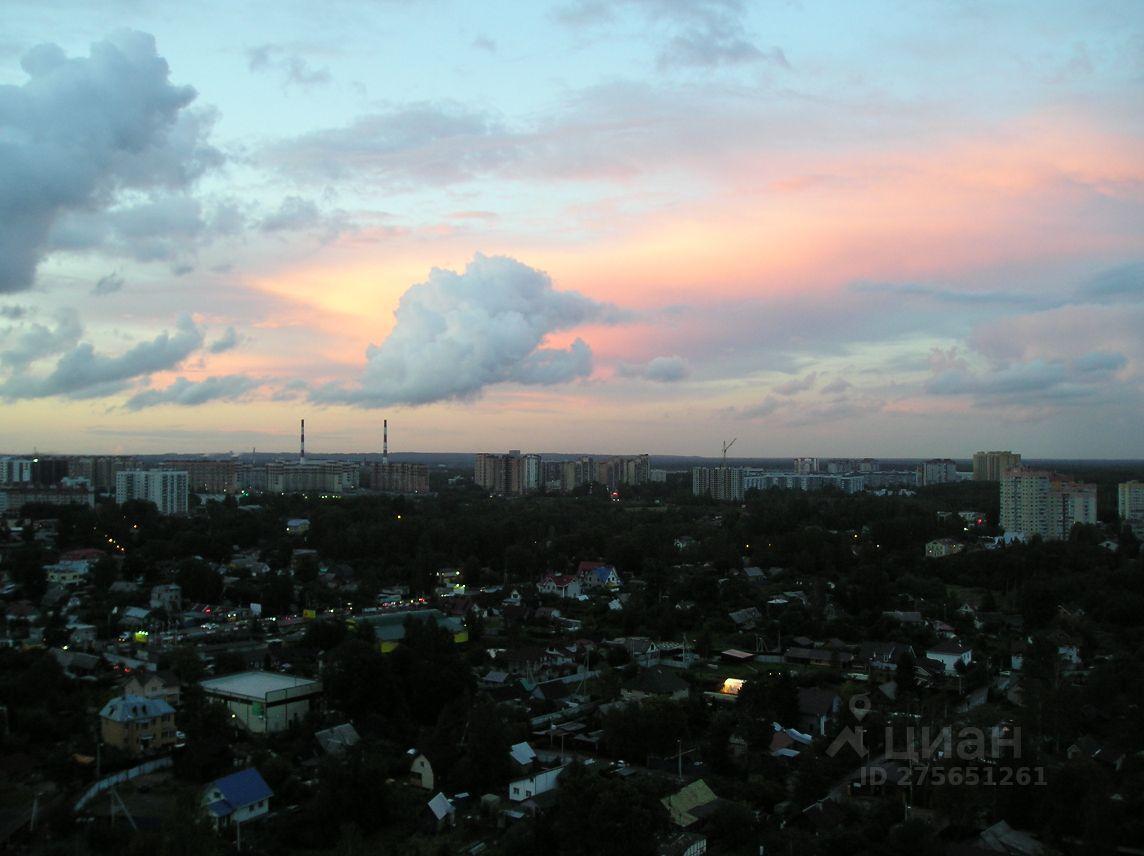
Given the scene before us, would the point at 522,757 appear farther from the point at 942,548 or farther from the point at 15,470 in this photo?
the point at 15,470

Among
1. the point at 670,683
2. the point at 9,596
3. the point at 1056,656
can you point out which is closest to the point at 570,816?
the point at 670,683

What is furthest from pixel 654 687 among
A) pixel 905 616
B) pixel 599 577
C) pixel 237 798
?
pixel 599 577

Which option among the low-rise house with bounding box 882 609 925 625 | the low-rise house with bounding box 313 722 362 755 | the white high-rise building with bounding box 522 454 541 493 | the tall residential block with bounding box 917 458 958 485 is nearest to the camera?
the low-rise house with bounding box 313 722 362 755

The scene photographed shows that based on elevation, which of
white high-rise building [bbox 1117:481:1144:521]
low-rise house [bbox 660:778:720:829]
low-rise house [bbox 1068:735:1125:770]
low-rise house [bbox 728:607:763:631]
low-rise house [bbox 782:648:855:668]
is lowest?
low-rise house [bbox 782:648:855:668]

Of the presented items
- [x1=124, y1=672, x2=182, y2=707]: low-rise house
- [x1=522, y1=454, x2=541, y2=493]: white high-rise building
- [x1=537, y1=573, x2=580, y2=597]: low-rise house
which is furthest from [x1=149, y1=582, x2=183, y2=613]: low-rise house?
[x1=522, y1=454, x2=541, y2=493]: white high-rise building

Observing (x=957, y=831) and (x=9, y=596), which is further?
(x=9, y=596)

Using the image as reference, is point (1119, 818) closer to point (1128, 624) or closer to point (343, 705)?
point (343, 705)

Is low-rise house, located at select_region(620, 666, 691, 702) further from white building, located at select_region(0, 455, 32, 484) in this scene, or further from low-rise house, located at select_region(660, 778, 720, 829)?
white building, located at select_region(0, 455, 32, 484)
